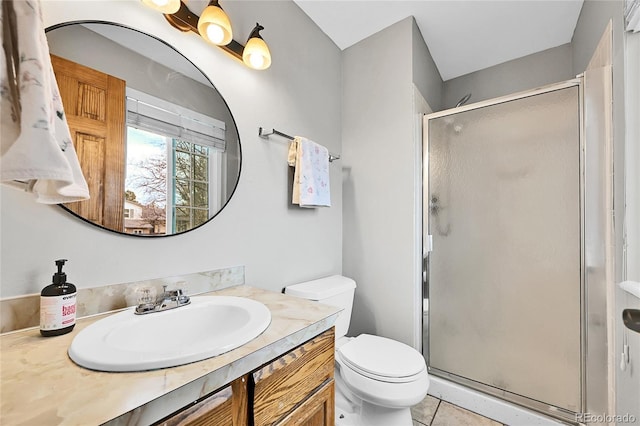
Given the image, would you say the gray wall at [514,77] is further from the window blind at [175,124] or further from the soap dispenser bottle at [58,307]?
the soap dispenser bottle at [58,307]

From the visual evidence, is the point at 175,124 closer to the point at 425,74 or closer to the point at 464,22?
the point at 425,74

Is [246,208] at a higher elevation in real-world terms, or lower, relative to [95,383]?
higher

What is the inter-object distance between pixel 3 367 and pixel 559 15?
2937 mm

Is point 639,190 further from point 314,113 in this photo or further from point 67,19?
point 67,19

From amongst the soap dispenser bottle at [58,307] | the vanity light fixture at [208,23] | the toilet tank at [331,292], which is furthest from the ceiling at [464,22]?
the soap dispenser bottle at [58,307]

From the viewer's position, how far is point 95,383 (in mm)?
478

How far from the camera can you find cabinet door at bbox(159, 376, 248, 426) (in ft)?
1.63

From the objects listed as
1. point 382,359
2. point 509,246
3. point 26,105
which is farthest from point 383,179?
point 26,105

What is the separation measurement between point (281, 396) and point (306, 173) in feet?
3.51

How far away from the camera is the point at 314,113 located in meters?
1.76

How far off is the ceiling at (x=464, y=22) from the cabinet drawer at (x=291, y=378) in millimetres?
1849

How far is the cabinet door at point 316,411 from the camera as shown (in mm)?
726

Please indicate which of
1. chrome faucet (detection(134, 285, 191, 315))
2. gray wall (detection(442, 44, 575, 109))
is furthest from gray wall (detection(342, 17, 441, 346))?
chrome faucet (detection(134, 285, 191, 315))

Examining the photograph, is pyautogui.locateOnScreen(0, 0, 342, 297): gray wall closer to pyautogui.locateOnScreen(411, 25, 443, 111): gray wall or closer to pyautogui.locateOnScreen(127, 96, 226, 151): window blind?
pyautogui.locateOnScreen(127, 96, 226, 151): window blind
